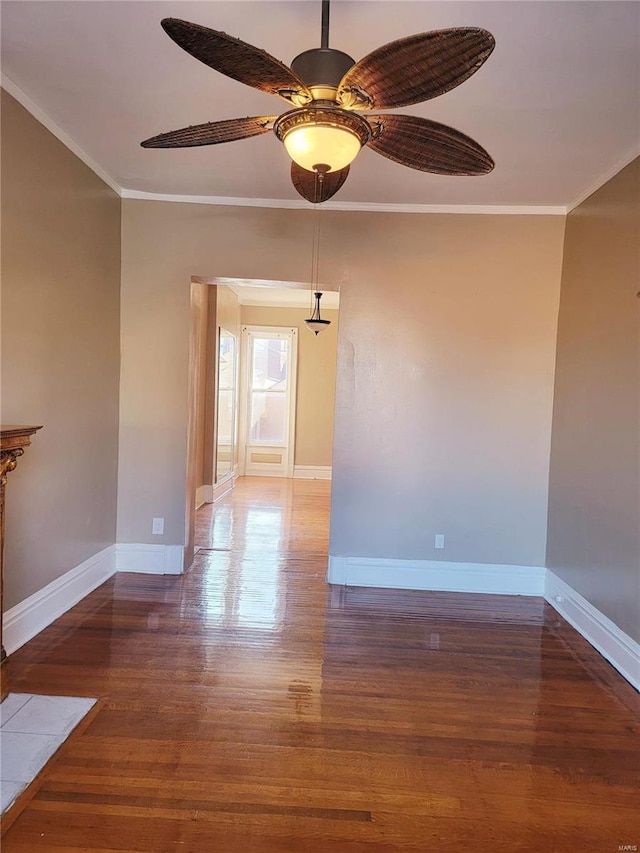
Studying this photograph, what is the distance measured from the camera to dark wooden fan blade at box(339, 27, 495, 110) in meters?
1.18

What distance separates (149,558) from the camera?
3760 millimetres

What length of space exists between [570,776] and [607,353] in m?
2.14

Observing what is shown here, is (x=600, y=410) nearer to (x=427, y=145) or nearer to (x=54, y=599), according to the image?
(x=427, y=145)

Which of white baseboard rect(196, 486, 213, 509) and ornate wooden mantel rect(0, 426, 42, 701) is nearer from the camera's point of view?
ornate wooden mantel rect(0, 426, 42, 701)

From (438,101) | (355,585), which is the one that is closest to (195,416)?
(355,585)

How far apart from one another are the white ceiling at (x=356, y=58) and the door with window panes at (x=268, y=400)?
16.1ft

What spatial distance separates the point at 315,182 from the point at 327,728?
2.19 meters

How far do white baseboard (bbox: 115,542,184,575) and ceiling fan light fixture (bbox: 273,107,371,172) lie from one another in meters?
2.98

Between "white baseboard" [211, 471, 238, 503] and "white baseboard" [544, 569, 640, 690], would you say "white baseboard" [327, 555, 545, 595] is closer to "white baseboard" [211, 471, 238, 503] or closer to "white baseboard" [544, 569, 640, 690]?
"white baseboard" [544, 569, 640, 690]

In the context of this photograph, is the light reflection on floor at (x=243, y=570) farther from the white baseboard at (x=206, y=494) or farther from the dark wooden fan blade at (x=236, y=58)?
the dark wooden fan blade at (x=236, y=58)

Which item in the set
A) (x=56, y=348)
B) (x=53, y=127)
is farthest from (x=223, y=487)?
(x=53, y=127)

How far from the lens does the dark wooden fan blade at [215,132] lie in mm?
1627

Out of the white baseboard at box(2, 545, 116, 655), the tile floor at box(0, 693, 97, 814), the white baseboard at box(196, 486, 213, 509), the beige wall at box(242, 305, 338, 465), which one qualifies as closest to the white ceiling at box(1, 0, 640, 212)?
the white baseboard at box(2, 545, 116, 655)

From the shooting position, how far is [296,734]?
204 centimetres
